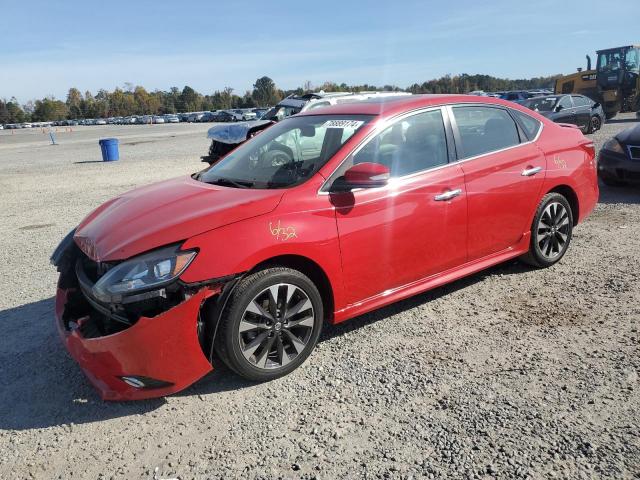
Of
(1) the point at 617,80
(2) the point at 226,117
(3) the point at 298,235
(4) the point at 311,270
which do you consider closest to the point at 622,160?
(4) the point at 311,270

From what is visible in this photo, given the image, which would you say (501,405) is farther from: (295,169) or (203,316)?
(295,169)

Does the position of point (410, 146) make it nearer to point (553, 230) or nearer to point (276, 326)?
point (276, 326)

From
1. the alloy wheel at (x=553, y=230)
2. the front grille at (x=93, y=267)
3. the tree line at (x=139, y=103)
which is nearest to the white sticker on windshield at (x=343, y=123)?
the front grille at (x=93, y=267)

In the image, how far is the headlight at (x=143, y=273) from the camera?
2.87 m

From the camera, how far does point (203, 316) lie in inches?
121

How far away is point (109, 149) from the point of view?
61.8ft

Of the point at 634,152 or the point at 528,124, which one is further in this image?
the point at 634,152

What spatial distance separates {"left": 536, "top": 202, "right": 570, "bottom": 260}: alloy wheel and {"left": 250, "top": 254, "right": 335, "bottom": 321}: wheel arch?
2326 millimetres

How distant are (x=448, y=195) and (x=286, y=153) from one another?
1.30 metres

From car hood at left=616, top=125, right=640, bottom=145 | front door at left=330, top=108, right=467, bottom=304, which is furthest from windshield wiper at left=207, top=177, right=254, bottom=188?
car hood at left=616, top=125, right=640, bottom=145

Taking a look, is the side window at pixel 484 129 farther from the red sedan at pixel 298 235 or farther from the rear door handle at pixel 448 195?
the rear door handle at pixel 448 195

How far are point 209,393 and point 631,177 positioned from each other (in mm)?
7601

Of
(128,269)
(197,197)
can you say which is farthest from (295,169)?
(128,269)

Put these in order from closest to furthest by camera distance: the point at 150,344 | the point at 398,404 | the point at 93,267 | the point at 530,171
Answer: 1. the point at 150,344
2. the point at 398,404
3. the point at 93,267
4. the point at 530,171
